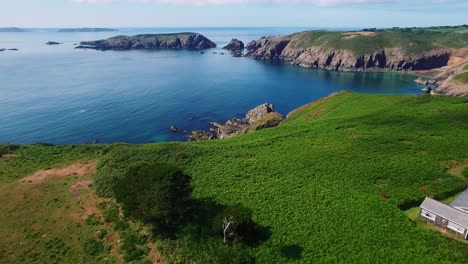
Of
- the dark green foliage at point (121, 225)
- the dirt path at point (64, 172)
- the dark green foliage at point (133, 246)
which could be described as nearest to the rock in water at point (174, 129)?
the dirt path at point (64, 172)

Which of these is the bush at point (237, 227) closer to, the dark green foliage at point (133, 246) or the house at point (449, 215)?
the dark green foliage at point (133, 246)

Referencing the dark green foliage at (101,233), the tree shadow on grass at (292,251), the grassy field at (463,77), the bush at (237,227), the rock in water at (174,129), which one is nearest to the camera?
the tree shadow on grass at (292,251)

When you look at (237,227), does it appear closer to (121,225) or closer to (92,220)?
(121,225)

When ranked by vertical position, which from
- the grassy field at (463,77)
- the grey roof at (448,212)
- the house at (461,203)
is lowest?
the grey roof at (448,212)

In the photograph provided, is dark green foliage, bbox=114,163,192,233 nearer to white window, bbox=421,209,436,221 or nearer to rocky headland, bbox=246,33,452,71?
A: white window, bbox=421,209,436,221

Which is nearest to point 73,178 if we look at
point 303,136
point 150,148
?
point 150,148

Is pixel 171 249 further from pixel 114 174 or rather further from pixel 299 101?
pixel 299 101
